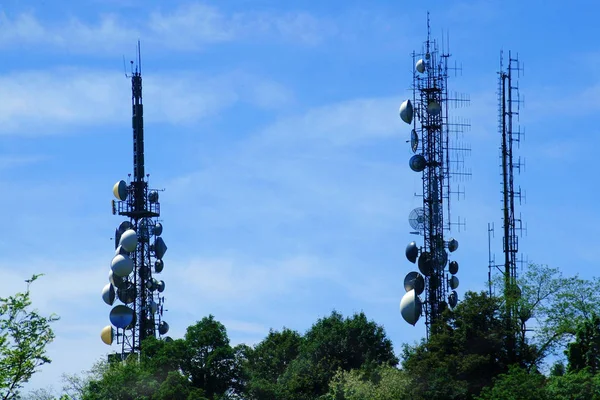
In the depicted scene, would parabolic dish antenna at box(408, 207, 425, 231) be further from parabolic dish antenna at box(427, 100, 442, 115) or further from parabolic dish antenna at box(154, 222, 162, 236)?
parabolic dish antenna at box(154, 222, 162, 236)

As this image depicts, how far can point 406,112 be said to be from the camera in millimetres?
64750

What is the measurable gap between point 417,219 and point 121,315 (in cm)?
2172

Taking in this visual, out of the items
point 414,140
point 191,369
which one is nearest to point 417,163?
point 414,140

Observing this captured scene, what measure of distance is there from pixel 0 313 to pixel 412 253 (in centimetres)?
3586

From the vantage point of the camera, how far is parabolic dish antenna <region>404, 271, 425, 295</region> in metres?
63.2

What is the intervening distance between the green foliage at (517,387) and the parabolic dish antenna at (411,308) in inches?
314

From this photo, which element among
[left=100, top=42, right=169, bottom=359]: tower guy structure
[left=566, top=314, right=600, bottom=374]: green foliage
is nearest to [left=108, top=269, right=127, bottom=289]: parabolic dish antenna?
[left=100, top=42, right=169, bottom=359]: tower guy structure

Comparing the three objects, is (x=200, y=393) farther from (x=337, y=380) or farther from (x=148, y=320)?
(x=148, y=320)

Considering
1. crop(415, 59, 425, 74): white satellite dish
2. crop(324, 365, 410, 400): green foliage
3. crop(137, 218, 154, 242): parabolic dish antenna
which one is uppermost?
crop(415, 59, 425, 74): white satellite dish

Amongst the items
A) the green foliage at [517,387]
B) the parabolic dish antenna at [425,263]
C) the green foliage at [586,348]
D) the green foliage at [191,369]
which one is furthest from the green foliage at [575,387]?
the green foliage at [191,369]

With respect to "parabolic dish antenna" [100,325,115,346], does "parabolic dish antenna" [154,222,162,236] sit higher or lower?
higher

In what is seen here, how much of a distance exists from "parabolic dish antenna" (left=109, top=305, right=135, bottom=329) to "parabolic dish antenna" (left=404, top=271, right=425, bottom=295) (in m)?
20.2

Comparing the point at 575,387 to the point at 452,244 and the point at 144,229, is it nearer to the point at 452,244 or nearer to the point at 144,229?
the point at 452,244

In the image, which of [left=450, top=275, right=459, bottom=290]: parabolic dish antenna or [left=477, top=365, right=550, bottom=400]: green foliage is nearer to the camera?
[left=477, top=365, right=550, bottom=400]: green foliage
